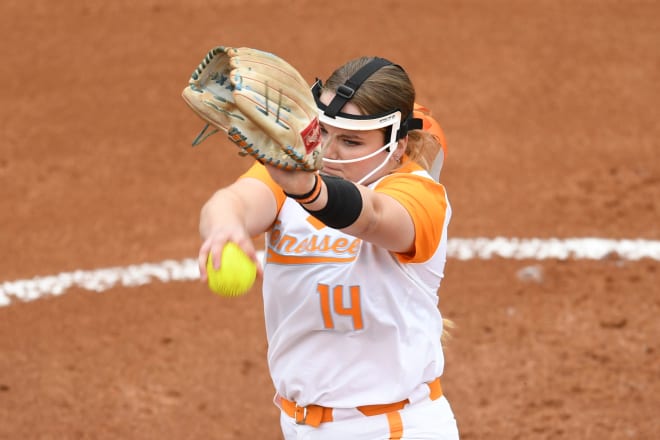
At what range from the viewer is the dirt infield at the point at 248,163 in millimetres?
5668

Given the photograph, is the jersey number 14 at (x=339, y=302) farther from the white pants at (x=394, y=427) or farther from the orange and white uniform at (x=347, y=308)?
the white pants at (x=394, y=427)

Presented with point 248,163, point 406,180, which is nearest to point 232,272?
point 406,180

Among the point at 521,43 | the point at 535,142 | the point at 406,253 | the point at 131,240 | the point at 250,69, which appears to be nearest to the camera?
the point at 250,69

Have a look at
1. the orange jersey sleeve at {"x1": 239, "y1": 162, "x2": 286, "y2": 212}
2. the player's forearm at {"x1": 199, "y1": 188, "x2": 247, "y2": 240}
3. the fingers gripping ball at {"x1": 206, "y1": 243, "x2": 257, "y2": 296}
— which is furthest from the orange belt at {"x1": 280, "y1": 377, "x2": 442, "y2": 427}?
the fingers gripping ball at {"x1": 206, "y1": 243, "x2": 257, "y2": 296}

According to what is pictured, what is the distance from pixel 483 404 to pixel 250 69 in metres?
3.51

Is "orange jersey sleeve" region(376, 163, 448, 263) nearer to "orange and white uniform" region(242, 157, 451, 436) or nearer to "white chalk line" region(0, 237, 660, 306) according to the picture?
"orange and white uniform" region(242, 157, 451, 436)

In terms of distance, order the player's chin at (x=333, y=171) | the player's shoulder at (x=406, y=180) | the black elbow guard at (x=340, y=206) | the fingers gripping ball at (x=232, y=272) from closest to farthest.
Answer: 1. the fingers gripping ball at (x=232, y=272)
2. the black elbow guard at (x=340, y=206)
3. the player's shoulder at (x=406, y=180)
4. the player's chin at (x=333, y=171)

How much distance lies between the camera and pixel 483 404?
564 centimetres

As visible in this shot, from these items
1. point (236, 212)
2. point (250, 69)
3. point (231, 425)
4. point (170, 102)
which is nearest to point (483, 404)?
point (231, 425)

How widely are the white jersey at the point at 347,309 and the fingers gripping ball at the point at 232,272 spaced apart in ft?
2.26

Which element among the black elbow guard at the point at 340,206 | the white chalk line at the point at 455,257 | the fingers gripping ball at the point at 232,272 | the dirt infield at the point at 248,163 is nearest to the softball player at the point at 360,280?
the black elbow guard at the point at 340,206

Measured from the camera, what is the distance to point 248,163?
25.5ft

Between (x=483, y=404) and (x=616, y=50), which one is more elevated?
(x=616, y=50)

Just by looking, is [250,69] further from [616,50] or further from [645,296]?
[616,50]
